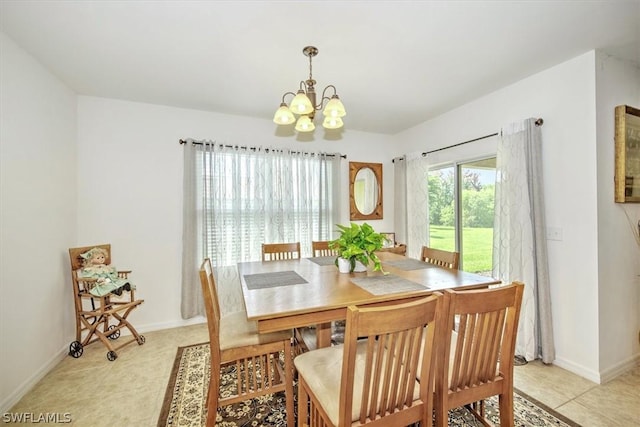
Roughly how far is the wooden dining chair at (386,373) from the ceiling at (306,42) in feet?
5.52

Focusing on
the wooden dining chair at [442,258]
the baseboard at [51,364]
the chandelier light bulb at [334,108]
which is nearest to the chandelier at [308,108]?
the chandelier light bulb at [334,108]

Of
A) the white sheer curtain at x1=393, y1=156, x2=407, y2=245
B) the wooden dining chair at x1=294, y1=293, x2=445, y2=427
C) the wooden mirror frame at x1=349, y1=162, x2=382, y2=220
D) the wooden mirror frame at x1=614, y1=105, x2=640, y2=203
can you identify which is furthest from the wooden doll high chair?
the wooden mirror frame at x1=614, y1=105, x2=640, y2=203

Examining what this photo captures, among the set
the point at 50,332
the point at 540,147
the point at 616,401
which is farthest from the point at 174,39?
the point at 616,401

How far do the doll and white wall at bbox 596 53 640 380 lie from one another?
13.0 feet

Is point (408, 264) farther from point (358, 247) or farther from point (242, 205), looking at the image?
point (242, 205)

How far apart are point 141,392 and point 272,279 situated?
49.8 inches

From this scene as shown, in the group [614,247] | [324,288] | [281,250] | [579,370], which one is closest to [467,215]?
[614,247]

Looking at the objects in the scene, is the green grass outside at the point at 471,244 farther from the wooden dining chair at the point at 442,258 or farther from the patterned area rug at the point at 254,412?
the patterned area rug at the point at 254,412

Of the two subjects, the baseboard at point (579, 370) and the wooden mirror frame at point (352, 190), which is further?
the wooden mirror frame at point (352, 190)

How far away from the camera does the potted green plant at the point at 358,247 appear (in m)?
1.94

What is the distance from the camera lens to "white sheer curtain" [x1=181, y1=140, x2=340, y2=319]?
3.07 m

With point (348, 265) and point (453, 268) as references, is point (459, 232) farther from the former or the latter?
point (348, 265)

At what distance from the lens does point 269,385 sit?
5.45 ft

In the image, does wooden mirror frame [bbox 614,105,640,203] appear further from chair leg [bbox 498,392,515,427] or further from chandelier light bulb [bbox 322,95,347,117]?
chandelier light bulb [bbox 322,95,347,117]
